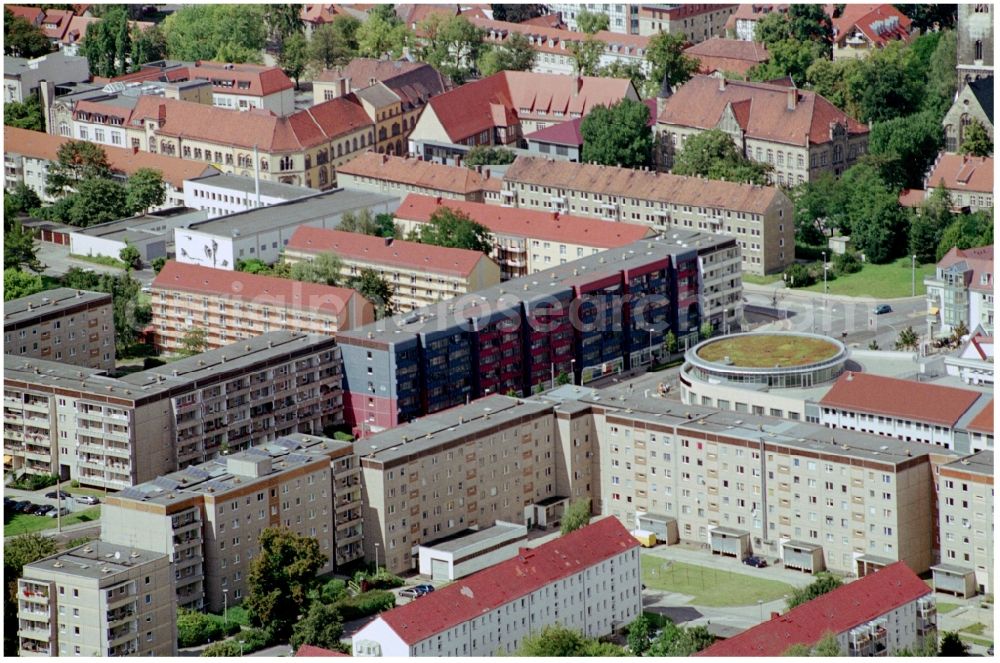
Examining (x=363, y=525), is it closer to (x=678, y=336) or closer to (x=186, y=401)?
(x=186, y=401)

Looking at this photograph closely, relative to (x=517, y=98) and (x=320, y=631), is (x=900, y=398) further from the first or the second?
(x=517, y=98)

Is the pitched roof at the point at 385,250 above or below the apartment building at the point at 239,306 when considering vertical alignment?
above

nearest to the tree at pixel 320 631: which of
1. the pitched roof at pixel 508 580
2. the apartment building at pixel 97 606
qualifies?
the pitched roof at pixel 508 580

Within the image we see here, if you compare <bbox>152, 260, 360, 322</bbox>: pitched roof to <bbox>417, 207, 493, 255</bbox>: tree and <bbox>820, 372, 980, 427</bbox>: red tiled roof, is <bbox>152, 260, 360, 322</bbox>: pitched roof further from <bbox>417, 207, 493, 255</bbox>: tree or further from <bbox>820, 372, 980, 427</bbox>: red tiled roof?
<bbox>820, 372, 980, 427</bbox>: red tiled roof

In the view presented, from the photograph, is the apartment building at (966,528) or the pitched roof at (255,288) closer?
the apartment building at (966,528)

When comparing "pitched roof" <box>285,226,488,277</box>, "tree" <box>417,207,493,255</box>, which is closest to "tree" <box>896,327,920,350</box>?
"pitched roof" <box>285,226,488,277</box>

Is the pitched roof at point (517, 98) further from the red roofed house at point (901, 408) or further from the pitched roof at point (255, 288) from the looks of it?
the red roofed house at point (901, 408)

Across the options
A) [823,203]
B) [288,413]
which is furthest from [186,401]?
[823,203]
